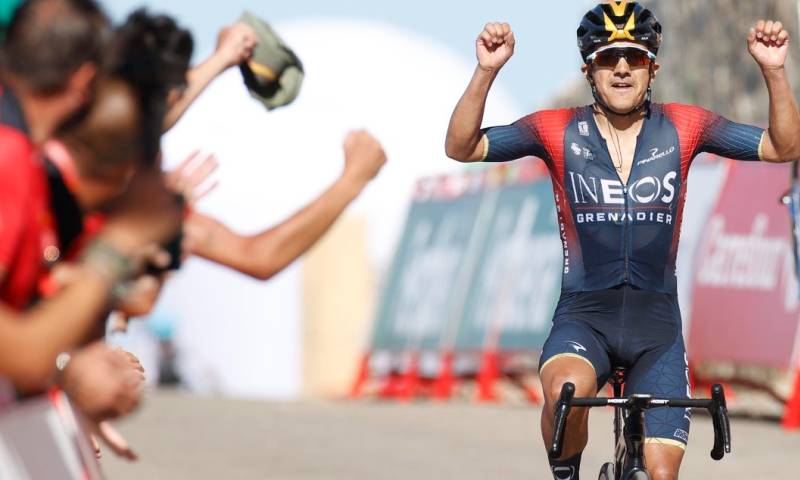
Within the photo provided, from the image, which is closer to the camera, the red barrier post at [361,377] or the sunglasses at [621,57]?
the sunglasses at [621,57]

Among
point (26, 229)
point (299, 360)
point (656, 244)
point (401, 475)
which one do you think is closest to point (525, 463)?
point (401, 475)

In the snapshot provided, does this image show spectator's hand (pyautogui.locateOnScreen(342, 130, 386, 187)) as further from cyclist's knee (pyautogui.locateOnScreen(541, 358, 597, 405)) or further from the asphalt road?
the asphalt road

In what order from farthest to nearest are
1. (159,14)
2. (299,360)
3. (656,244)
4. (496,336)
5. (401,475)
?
(299,360) < (496,336) < (401,475) < (656,244) < (159,14)

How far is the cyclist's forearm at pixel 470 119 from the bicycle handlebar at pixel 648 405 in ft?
3.56

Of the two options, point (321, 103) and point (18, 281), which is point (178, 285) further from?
point (18, 281)

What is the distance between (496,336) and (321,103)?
26696 millimetres

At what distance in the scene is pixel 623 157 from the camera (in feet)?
20.4

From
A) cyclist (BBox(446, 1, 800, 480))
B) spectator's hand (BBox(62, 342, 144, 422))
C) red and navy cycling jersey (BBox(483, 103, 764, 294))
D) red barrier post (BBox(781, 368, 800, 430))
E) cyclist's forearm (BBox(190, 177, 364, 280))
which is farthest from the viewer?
red barrier post (BBox(781, 368, 800, 430))

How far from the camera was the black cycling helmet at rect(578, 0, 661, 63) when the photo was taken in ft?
20.0

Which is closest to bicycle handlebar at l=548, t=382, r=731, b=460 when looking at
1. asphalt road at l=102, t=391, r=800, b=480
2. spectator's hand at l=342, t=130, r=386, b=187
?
spectator's hand at l=342, t=130, r=386, b=187

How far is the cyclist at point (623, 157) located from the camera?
237 inches

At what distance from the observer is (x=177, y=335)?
129ft

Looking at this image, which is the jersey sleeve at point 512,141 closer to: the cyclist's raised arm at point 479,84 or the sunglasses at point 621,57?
the cyclist's raised arm at point 479,84

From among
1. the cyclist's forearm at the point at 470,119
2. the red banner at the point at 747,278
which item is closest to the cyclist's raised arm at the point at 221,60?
the cyclist's forearm at the point at 470,119
